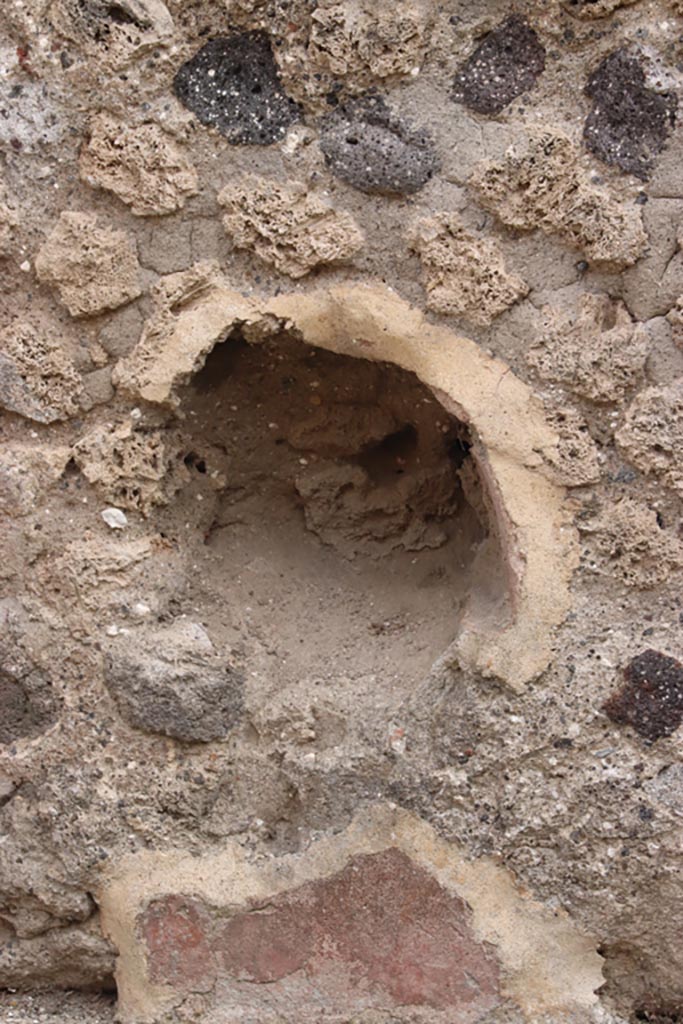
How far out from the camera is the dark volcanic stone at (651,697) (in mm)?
1688

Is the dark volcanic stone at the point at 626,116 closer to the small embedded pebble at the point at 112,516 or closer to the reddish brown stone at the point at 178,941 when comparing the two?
the small embedded pebble at the point at 112,516

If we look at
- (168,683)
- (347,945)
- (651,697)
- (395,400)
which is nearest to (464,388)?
(395,400)

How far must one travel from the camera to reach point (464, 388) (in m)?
1.74

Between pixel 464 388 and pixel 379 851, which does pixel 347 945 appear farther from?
pixel 464 388

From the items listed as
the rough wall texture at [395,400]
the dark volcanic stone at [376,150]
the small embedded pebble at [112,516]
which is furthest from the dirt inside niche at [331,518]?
the dark volcanic stone at [376,150]

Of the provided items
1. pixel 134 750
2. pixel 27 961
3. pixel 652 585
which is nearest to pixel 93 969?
pixel 27 961

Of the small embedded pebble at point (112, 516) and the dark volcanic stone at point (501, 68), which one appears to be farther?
the small embedded pebble at point (112, 516)

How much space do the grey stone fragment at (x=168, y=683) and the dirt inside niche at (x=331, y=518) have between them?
0.08 meters

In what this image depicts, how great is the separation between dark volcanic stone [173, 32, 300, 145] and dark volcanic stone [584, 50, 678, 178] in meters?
0.43

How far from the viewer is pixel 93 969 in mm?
1923

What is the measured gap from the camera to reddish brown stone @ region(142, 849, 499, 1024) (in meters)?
1.77

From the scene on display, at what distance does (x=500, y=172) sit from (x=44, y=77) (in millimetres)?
688

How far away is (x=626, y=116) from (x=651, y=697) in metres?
0.82

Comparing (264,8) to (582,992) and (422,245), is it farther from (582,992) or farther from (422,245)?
(582,992)
